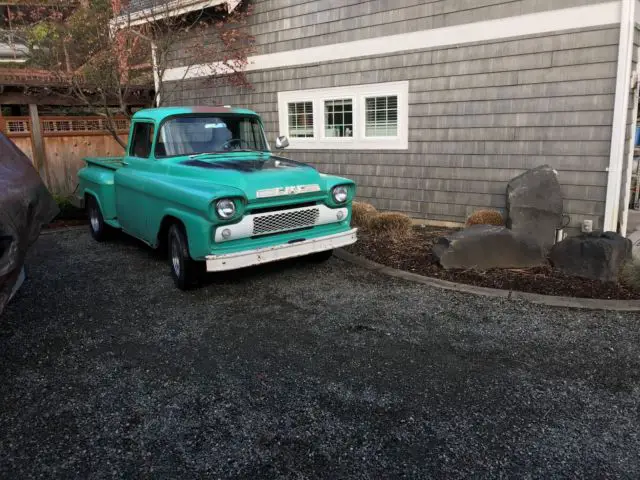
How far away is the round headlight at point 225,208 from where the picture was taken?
473cm

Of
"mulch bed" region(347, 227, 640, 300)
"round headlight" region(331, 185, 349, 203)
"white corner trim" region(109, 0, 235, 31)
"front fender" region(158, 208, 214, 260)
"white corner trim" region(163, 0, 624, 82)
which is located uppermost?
"white corner trim" region(109, 0, 235, 31)

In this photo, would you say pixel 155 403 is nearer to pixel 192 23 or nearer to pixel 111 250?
pixel 111 250

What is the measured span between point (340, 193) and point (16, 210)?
3.25m

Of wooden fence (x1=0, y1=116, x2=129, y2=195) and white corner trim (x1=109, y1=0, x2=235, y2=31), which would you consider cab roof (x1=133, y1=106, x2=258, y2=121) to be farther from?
wooden fence (x1=0, y1=116, x2=129, y2=195)

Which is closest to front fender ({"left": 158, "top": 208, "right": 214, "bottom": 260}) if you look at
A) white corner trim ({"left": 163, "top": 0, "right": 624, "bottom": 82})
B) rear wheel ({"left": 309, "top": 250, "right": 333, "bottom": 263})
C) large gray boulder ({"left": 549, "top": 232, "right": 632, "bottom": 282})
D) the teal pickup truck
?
the teal pickup truck

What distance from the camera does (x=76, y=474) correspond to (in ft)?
8.49

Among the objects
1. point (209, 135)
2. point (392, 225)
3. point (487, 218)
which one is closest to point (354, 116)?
point (392, 225)

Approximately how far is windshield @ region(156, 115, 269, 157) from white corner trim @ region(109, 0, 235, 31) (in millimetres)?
4153

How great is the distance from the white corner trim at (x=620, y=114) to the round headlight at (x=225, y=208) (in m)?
4.61

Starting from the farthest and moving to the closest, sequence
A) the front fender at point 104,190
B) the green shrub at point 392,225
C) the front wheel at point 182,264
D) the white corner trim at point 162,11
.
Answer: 1. the white corner trim at point 162,11
2. the green shrub at point 392,225
3. the front fender at point 104,190
4. the front wheel at point 182,264

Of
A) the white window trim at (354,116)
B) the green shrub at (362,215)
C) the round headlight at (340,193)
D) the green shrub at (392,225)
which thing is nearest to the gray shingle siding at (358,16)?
the white window trim at (354,116)

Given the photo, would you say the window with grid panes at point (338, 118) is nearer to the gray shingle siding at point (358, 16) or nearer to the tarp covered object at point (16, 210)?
the gray shingle siding at point (358, 16)

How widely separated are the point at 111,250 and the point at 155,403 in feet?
14.8

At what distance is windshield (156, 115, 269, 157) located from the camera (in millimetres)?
5914
